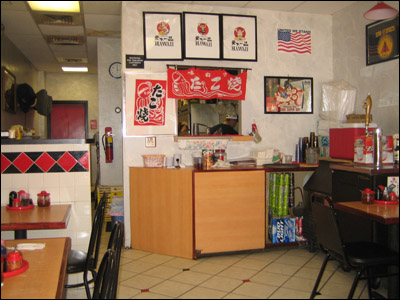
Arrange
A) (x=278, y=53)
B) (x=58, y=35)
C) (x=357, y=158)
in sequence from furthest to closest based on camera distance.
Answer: (x=58, y=35)
(x=278, y=53)
(x=357, y=158)

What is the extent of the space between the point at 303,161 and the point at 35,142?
3.21 m

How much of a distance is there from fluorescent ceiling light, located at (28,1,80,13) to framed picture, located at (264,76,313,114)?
8.36ft

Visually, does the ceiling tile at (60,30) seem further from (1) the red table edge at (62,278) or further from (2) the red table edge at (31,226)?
(1) the red table edge at (62,278)

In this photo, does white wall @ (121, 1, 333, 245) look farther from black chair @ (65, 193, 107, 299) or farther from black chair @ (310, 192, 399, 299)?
black chair @ (310, 192, 399, 299)

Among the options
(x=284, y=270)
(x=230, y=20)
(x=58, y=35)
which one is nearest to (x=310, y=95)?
(x=230, y=20)

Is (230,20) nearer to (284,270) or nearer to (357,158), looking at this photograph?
(357,158)

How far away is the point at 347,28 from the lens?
4746mm

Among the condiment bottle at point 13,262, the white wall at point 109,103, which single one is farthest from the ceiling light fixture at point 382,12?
the white wall at point 109,103

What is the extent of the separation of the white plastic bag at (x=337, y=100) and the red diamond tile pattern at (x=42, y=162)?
3.07 meters

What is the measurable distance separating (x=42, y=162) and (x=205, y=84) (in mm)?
2151

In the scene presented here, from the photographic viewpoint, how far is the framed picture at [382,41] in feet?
12.9

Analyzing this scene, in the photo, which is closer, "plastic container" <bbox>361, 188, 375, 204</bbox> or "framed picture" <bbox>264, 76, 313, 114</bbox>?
"plastic container" <bbox>361, 188, 375, 204</bbox>

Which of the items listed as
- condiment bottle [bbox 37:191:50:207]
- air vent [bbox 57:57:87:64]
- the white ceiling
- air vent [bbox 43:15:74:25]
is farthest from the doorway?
condiment bottle [bbox 37:191:50:207]

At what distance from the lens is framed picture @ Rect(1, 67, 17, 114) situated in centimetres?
547
